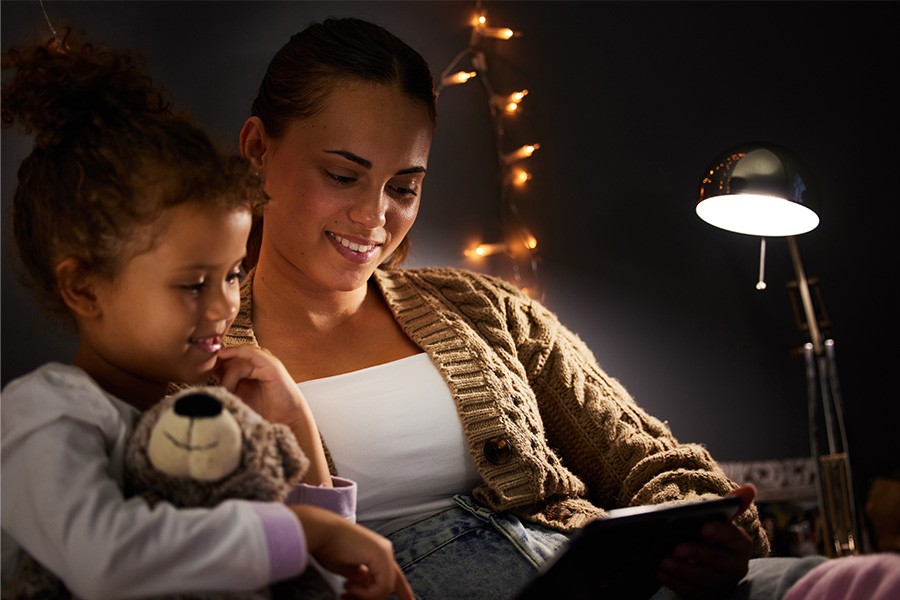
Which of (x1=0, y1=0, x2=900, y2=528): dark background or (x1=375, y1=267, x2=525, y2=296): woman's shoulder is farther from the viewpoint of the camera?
(x1=0, y1=0, x2=900, y2=528): dark background

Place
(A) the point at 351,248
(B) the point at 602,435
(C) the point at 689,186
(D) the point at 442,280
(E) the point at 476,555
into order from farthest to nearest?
(C) the point at 689,186
(D) the point at 442,280
(B) the point at 602,435
(A) the point at 351,248
(E) the point at 476,555

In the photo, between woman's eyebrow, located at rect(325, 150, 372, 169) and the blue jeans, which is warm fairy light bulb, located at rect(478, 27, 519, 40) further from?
the blue jeans

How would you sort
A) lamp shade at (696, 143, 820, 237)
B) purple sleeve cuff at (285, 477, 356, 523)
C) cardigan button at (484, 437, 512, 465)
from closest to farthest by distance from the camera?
purple sleeve cuff at (285, 477, 356, 523)
cardigan button at (484, 437, 512, 465)
lamp shade at (696, 143, 820, 237)

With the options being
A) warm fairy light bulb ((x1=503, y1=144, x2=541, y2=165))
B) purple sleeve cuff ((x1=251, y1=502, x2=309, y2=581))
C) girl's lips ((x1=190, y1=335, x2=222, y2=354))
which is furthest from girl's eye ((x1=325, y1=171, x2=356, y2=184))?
warm fairy light bulb ((x1=503, y1=144, x2=541, y2=165))

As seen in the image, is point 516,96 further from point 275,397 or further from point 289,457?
point 289,457

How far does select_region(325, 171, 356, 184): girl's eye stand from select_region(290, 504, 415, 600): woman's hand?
2.21 feet

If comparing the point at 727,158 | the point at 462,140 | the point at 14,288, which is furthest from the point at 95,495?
the point at 462,140

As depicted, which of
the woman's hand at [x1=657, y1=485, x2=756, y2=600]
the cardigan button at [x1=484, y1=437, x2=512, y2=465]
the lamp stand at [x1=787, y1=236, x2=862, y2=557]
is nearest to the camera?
the woman's hand at [x1=657, y1=485, x2=756, y2=600]

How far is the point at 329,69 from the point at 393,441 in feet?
1.92

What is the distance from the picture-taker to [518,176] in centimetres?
245

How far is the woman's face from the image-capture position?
57.7 inches

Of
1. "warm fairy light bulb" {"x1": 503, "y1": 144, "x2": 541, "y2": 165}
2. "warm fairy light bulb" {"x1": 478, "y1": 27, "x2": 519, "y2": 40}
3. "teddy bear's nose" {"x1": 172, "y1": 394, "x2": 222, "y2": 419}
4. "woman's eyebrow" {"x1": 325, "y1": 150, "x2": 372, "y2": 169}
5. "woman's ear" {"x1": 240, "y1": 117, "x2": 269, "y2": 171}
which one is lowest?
"teddy bear's nose" {"x1": 172, "y1": 394, "x2": 222, "y2": 419}

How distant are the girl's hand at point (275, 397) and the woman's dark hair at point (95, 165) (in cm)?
21

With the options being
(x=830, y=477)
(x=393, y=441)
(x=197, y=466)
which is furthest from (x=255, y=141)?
(x=830, y=477)
